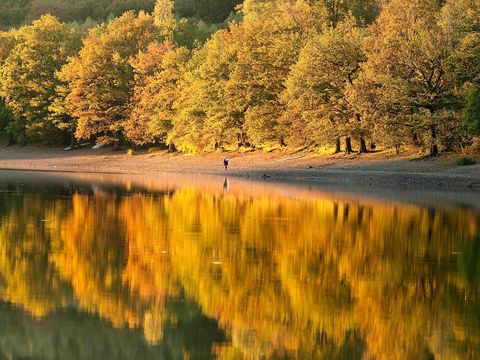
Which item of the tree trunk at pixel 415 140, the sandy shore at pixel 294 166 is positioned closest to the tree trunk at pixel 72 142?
the sandy shore at pixel 294 166

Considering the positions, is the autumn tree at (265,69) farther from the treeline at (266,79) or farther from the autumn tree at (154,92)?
the autumn tree at (154,92)

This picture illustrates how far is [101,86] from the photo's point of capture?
88.4 m

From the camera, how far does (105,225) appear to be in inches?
1038

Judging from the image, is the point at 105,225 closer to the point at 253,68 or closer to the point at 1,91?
the point at 253,68

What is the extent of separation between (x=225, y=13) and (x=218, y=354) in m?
166

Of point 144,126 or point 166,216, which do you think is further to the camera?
point 144,126

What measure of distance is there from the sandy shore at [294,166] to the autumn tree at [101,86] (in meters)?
2.47

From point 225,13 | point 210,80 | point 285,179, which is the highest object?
point 225,13

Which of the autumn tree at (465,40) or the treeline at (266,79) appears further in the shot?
the treeline at (266,79)

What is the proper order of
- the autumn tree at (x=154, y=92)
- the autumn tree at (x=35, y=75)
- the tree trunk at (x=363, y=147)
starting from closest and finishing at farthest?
the tree trunk at (x=363, y=147)
the autumn tree at (x=154, y=92)
the autumn tree at (x=35, y=75)

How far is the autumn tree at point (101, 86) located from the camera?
287ft

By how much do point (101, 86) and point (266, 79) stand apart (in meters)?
21.9

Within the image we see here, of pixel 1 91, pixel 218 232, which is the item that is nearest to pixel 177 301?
pixel 218 232

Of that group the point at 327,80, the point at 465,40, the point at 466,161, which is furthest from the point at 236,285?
the point at 327,80
